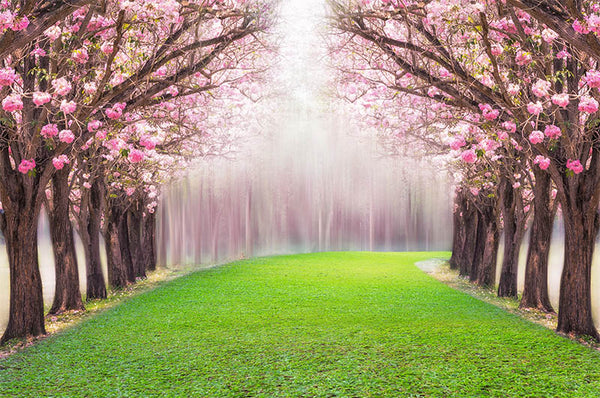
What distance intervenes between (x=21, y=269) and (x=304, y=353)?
5.37m

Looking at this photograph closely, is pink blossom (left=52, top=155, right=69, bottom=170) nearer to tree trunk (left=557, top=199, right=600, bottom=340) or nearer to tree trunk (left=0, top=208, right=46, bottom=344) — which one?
tree trunk (left=0, top=208, right=46, bottom=344)

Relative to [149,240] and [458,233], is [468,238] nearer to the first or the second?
[458,233]

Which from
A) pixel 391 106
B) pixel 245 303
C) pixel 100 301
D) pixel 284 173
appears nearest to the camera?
pixel 245 303

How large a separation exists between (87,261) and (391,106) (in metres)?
9.90

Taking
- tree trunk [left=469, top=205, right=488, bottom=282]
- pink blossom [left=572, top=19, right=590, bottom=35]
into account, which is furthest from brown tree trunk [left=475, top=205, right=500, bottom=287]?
pink blossom [left=572, top=19, right=590, bottom=35]

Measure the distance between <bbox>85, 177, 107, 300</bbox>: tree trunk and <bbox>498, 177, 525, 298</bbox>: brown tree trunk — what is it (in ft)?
37.8

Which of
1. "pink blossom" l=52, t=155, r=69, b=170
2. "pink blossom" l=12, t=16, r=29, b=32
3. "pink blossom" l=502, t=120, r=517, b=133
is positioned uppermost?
"pink blossom" l=12, t=16, r=29, b=32

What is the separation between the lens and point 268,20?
1197 cm

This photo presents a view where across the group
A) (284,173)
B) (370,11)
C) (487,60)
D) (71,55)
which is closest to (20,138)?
(71,55)

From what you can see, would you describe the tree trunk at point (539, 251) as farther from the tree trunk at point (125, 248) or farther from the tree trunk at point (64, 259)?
the tree trunk at point (125, 248)

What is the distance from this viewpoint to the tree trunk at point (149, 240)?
2530cm

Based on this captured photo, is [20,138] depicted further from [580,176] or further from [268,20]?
[580,176]

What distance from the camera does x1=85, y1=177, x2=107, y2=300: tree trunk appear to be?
16156mm

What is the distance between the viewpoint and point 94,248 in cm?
1627
